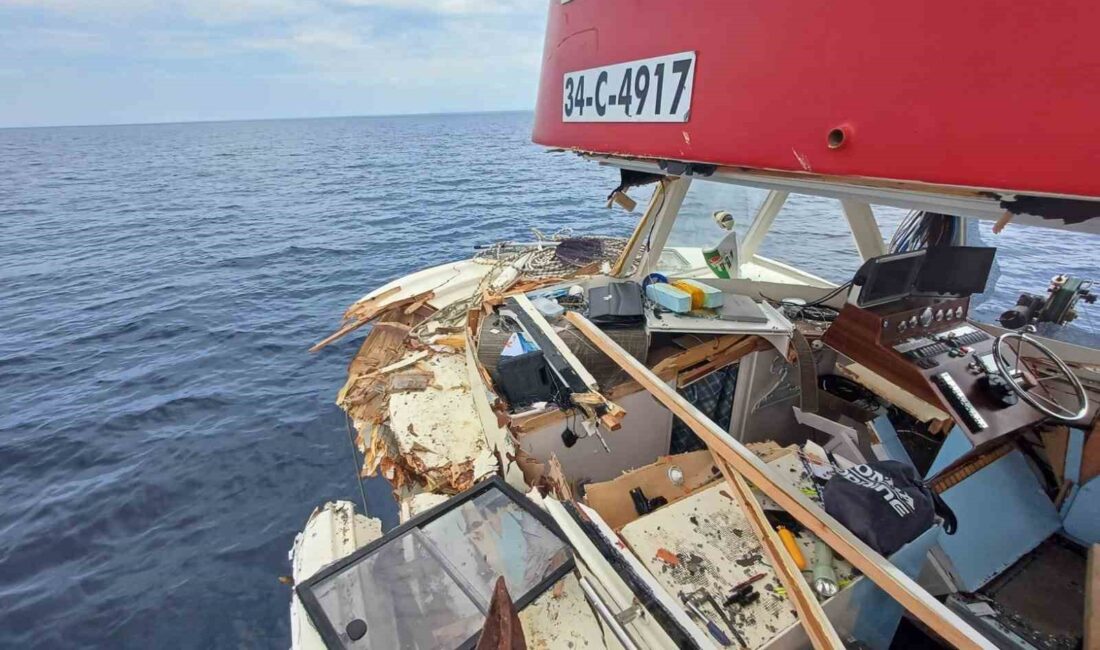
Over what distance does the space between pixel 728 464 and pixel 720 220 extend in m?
3.27

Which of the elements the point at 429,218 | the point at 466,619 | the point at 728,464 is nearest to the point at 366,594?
the point at 466,619

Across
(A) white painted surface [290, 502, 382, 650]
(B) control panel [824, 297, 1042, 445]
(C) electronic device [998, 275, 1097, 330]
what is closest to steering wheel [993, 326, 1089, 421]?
(B) control panel [824, 297, 1042, 445]

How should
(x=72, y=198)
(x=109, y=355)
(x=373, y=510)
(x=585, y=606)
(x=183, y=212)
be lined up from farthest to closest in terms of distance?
1. (x=72, y=198)
2. (x=183, y=212)
3. (x=109, y=355)
4. (x=373, y=510)
5. (x=585, y=606)

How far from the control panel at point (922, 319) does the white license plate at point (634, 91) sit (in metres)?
2.77

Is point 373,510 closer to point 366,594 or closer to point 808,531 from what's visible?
point 366,594

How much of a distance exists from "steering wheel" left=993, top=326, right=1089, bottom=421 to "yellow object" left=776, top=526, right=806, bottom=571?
6.29ft

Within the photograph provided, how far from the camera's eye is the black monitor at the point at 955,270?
3586 millimetres

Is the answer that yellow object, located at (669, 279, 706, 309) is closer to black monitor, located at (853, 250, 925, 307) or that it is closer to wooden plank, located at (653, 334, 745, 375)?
wooden plank, located at (653, 334, 745, 375)

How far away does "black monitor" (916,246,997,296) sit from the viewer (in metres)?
3.59

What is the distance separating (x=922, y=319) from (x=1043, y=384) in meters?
0.88

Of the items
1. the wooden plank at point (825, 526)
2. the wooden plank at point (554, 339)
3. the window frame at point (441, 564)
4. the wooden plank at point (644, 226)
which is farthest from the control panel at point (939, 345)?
the window frame at point (441, 564)

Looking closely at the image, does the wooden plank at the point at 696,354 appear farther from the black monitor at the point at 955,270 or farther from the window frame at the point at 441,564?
the window frame at the point at 441,564

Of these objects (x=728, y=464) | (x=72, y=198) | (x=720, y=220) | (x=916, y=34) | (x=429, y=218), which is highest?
(x=916, y=34)

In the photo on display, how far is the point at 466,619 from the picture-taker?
6.86 feet
